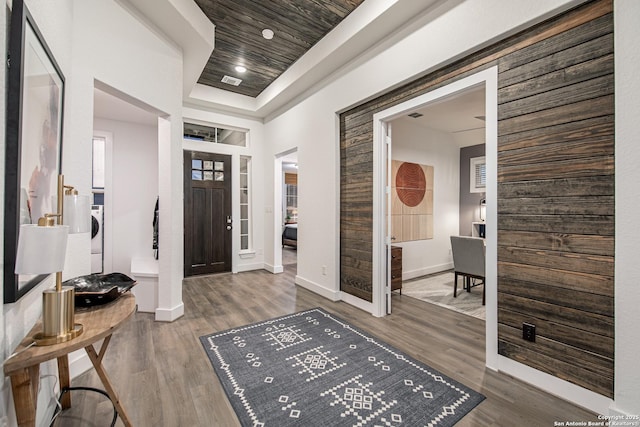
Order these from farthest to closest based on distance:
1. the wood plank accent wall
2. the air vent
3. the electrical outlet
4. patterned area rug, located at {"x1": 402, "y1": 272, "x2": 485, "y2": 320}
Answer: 1. the air vent
2. patterned area rug, located at {"x1": 402, "y1": 272, "x2": 485, "y2": 320}
3. the electrical outlet
4. the wood plank accent wall

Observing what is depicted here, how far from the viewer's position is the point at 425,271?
531cm

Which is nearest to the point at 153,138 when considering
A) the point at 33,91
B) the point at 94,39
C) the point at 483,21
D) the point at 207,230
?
the point at 207,230

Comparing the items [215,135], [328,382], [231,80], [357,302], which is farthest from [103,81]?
[357,302]

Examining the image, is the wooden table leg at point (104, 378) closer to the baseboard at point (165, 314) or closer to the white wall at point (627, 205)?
the baseboard at point (165, 314)

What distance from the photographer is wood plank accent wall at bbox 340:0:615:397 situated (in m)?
1.69

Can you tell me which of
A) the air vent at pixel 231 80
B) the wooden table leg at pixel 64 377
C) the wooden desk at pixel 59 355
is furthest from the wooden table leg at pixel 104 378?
the air vent at pixel 231 80

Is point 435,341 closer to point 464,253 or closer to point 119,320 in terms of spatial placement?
point 464,253

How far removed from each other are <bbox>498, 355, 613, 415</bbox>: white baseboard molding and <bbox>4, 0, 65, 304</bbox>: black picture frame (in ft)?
9.63

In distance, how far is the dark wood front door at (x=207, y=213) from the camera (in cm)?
502

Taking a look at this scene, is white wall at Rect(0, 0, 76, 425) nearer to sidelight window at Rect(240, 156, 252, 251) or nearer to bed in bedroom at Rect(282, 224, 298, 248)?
sidelight window at Rect(240, 156, 252, 251)

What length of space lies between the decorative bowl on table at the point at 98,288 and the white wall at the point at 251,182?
3.65 meters

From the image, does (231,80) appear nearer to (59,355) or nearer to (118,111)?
(118,111)

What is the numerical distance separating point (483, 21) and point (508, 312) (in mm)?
2276

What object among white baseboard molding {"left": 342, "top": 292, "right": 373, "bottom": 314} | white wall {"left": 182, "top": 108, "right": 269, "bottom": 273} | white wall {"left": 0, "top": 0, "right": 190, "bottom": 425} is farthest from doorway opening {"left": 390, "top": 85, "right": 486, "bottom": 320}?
white wall {"left": 0, "top": 0, "right": 190, "bottom": 425}
